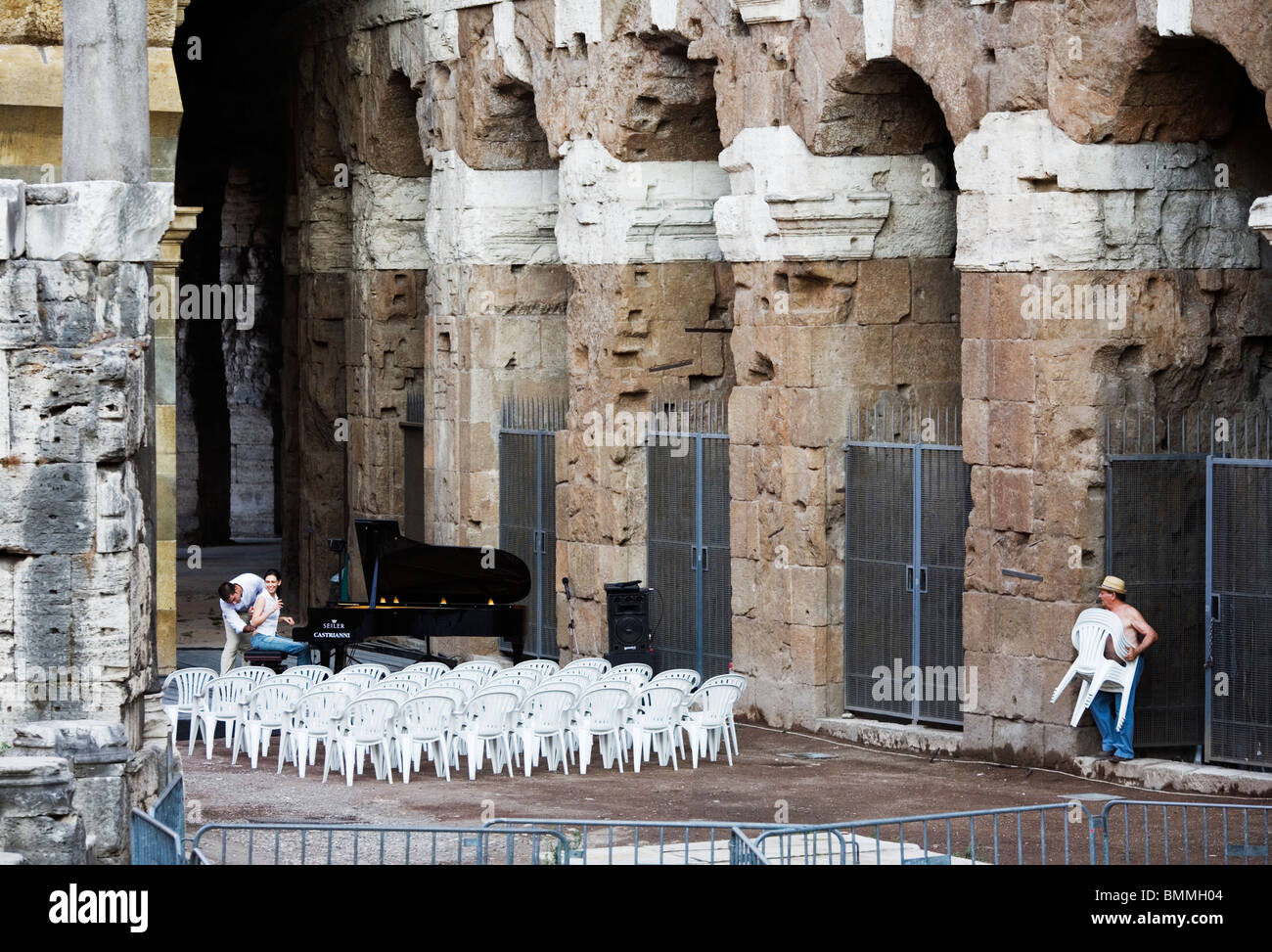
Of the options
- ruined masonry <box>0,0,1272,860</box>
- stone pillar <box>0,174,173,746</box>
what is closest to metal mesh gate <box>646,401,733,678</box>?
ruined masonry <box>0,0,1272,860</box>

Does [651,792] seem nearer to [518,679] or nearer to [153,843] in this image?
[518,679]

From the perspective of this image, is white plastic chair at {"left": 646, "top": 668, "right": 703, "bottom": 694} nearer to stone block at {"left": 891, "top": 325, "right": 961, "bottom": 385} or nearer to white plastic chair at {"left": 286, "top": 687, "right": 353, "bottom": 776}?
white plastic chair at {"left": 286, "top": 687, "right": 353, "bottom": 776}

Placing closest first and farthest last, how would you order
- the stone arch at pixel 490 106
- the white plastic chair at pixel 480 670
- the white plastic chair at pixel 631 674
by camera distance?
the white plastic chair at pixel 631 674 < the white plastic chair at pixel 480 670 < the stone arch at pixel 490 106

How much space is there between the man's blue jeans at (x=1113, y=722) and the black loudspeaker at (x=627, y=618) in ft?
14.4

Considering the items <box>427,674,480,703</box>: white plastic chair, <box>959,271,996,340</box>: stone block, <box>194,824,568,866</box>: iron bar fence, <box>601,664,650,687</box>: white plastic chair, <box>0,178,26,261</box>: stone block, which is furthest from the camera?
<box>601,664,650,687</box>: white plastic chair

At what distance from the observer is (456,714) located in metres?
14.1

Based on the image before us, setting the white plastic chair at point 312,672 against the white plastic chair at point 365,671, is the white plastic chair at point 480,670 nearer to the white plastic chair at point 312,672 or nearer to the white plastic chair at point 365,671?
the white plastic chair at point 365,671

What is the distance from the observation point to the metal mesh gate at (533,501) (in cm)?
2002

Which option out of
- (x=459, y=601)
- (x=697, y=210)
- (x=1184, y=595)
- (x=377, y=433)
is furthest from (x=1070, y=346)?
(x=377, y=433)

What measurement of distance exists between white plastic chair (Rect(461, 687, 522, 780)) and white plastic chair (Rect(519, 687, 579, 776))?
97 millimetres

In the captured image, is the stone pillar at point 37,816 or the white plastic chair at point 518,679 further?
the white plastic chair at point 518,679

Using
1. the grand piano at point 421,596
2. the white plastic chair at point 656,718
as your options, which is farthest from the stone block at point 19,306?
the grand piano at point 421,596

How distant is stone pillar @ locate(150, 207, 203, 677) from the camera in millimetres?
16297
